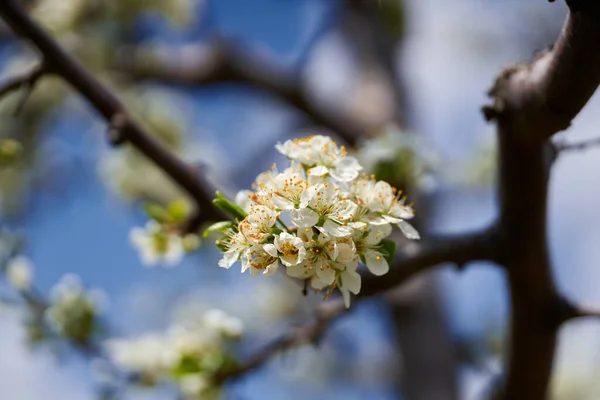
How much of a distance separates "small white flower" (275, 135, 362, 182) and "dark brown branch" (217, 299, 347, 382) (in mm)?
400

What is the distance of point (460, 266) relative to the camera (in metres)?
1.13

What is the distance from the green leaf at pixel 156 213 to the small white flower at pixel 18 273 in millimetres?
483

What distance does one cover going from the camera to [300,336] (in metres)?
1.14

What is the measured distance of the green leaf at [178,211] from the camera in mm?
1183

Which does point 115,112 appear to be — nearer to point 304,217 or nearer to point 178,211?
point 178,211

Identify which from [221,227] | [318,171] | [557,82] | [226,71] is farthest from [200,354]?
[226,71]

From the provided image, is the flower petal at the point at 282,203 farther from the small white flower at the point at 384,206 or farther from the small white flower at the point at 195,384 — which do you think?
the small white flower at the point at 195,384

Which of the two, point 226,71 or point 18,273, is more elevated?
point 226,71

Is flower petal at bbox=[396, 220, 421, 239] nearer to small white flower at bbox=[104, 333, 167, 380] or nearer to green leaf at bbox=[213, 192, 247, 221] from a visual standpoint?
green leaf at bbox=[213, 192, 247, 221]

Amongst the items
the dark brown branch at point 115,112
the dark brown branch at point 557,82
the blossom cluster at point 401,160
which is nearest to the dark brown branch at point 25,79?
the dark brown branch at point 115,112

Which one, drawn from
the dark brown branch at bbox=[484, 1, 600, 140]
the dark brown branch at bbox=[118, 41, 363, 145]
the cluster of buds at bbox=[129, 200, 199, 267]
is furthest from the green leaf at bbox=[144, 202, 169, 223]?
the dark brown branch at bbox=[118, 41, 363, 145]

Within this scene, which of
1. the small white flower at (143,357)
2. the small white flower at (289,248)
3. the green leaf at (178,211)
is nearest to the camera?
the small white flower at (289,248)

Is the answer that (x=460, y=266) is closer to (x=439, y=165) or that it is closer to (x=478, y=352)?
(x=439, y=165)

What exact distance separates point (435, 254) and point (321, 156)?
439mm
